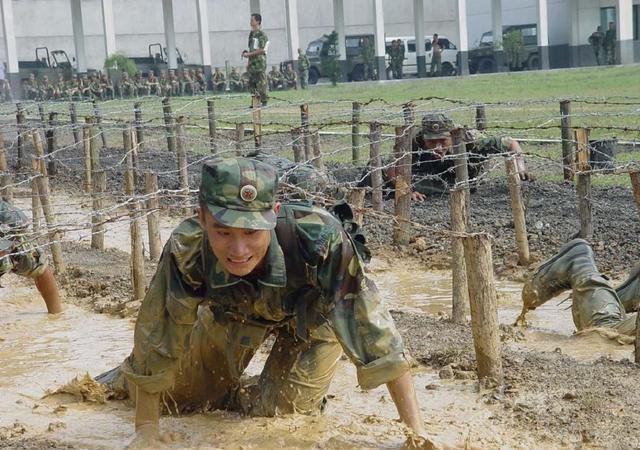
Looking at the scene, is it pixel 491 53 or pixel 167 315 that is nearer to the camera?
pixel 167 315

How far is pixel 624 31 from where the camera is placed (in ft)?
142

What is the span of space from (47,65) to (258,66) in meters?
23.7

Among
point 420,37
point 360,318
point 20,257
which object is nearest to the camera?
point 360,318

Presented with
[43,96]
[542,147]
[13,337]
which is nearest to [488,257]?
[13,337]

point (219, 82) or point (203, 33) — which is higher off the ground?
point (203, 33)

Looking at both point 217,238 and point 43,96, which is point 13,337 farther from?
point 43,96

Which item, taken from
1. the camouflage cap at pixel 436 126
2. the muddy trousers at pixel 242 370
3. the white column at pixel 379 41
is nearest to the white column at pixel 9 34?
the white column at pixel 379 41

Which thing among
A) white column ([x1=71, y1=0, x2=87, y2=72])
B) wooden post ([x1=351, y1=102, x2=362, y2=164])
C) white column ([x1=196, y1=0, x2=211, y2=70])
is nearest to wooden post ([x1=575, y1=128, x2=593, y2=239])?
wooden post ([x1=351, y1=102, x2=362, y2=164])

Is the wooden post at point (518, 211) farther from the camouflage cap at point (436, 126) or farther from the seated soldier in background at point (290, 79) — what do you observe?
the seated soldier in background at point (290, 79)

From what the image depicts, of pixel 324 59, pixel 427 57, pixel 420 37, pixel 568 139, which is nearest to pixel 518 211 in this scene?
pixel 568 139

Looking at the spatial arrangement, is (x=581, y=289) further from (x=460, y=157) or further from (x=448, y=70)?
(x=448, y=70)

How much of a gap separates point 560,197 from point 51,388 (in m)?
7.01

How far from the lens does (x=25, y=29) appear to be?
47.8 meters

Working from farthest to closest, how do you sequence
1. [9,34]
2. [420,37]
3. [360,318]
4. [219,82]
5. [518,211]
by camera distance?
[420,37] < [219,82] < [9,34] < [518,211] < [360,318]
